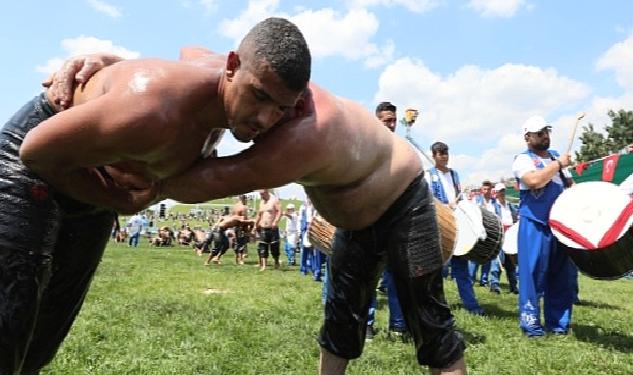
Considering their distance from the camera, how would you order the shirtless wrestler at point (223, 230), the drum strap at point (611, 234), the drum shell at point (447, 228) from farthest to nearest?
the shirtless wrestler at point (223, 230) → the drum strap at point (611, 234) → the drum shell at point (447, 228)

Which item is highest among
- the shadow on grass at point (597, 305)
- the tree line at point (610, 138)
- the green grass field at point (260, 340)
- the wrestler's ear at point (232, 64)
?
the tree line at point (610, 138)

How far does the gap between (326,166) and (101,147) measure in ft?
2.88

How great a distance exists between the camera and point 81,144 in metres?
2.02

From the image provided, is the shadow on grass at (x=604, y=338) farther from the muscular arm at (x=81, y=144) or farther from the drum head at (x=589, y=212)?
the muscular arm at (x=81, y=144)

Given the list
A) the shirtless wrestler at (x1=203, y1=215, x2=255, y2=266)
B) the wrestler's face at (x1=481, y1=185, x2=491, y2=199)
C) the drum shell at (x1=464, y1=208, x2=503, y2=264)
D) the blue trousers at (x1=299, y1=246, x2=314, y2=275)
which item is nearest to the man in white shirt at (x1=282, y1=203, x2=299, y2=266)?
the shirtless wrestler at (x1=203, y1=215, x2=255, y2=266)

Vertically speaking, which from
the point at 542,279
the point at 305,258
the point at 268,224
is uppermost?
the point at 268,224

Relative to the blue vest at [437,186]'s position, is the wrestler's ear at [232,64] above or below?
below

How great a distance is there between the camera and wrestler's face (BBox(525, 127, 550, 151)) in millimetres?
5883

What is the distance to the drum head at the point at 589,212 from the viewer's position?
5.23m

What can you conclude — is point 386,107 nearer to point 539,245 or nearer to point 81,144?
point 539,245

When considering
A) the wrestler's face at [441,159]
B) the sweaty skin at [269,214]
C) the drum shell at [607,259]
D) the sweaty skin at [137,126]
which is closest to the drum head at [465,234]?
the wrestler's face at [441,159]

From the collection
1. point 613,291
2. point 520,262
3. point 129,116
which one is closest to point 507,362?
point 520,262

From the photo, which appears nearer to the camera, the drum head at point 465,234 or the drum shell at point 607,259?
the drum shell at point 607,259

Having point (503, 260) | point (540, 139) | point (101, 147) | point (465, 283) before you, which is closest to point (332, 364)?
point (101, 147)
